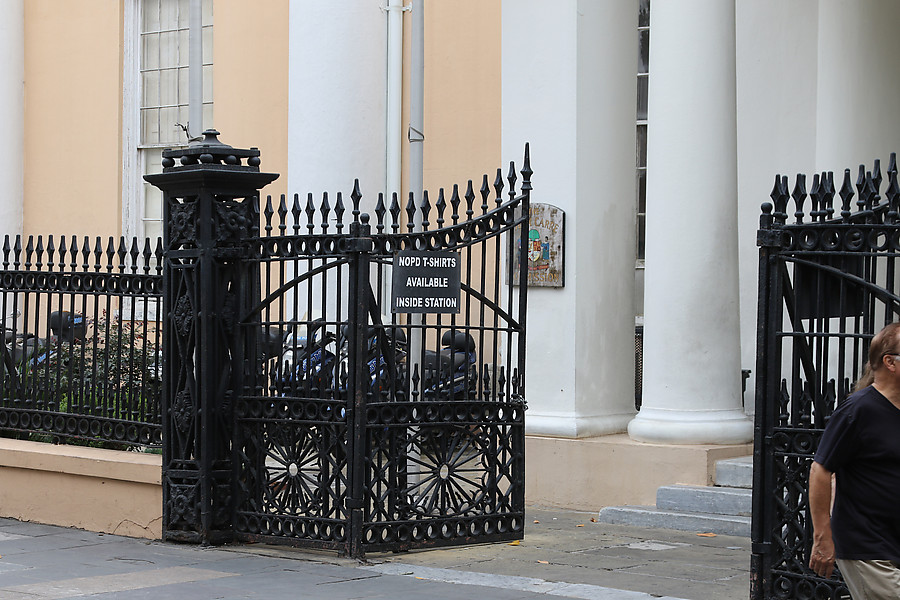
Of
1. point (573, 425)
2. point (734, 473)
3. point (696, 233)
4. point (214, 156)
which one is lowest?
point (734, 473)

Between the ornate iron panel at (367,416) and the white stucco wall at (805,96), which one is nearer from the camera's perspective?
the ornate iron panel at (367,416)

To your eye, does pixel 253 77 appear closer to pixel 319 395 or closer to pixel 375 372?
pixel 319 395

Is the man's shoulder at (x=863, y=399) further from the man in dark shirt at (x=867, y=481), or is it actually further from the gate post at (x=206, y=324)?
the gate post at (x=206, y=324)

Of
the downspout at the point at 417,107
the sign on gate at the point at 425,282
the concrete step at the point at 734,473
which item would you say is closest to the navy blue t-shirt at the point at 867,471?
the sign on gate at the point at 425,282

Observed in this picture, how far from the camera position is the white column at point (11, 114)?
19547mm

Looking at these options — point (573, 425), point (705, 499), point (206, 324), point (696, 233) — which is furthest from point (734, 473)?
point (206, 324)

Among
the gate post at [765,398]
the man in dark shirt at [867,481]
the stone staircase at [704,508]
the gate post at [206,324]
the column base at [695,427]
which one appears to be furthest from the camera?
the column base at [695,427]

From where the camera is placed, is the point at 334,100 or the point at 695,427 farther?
the point at 334,100

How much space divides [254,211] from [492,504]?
2561 mm

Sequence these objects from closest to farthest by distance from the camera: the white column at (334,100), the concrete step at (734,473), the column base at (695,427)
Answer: the concrete step at (734,473)
the column base at (695,427)
the white column at (334,100)

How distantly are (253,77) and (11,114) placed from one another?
14.3 ft

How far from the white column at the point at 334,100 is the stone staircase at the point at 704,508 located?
384cm

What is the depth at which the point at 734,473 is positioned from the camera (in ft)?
33.9

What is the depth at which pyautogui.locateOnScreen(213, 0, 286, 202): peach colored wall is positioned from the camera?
17.2m
